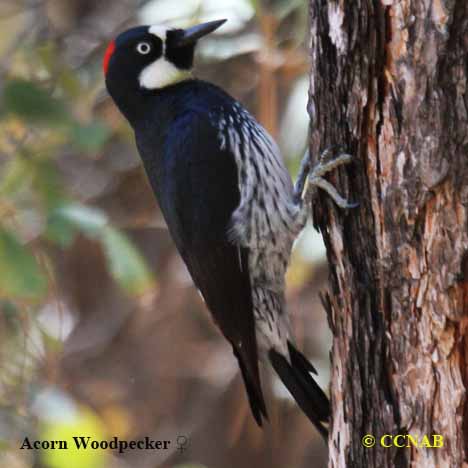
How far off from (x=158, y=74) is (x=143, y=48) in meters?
0.12

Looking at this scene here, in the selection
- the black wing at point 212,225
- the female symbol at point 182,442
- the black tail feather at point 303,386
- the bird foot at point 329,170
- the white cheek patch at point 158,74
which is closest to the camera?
the bird foot at point 329,170

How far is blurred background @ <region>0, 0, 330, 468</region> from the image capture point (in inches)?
156

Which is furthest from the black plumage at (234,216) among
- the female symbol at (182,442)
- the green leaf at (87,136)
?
the female symbol at (182,442)

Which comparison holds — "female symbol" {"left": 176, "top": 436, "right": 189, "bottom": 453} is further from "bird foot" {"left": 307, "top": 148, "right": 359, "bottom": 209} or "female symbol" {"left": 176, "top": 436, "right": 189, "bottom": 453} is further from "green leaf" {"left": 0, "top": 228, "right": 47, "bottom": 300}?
"bird foot" {"left": 307, "top": 148, "right": 359, "bottom": 209}

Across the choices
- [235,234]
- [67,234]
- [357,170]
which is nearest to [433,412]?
[357,170]

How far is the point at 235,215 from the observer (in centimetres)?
339

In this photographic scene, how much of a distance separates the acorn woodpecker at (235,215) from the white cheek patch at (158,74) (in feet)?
0.47

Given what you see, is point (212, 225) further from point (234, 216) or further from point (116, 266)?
point (116, 266)

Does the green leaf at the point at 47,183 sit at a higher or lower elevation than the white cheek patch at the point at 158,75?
lower

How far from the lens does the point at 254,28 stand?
16.4 feet

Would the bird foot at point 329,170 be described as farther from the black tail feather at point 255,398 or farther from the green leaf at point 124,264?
the green leaf at point 124,264

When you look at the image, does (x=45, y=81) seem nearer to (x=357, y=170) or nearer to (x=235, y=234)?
(x=235, y=234)

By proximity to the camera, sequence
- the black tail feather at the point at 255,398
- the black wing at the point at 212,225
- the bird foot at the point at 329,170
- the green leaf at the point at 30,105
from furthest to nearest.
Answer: the green leaf at the point at 30,105 → the black wing at the point at 212,225 → the black tail feather at the point at 255,398 → the bird foot at the point at 329,170

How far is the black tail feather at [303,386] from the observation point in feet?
10.2
